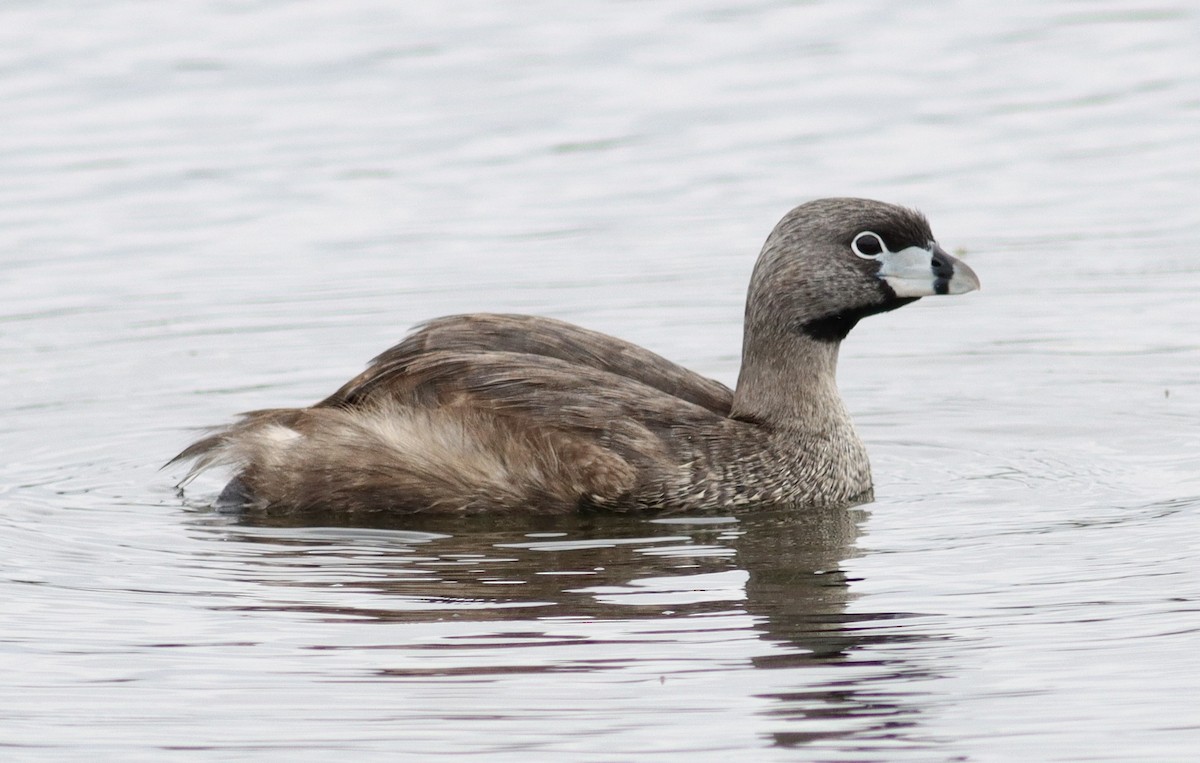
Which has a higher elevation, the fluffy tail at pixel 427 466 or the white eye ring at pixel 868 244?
the white eye ring at pixel 868 244

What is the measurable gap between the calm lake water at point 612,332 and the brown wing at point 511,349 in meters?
0.71

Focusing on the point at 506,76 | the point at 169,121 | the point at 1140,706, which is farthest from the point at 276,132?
the point at 1140,706

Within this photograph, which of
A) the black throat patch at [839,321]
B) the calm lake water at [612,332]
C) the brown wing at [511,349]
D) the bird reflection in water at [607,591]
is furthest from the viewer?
the black throat patch at [839,321]

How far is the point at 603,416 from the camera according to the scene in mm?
10055

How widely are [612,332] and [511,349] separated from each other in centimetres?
322

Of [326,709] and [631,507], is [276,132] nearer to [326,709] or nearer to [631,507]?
[631,507]

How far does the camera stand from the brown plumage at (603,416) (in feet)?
33.0

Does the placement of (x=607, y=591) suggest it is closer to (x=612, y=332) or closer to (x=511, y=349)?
(x=511, y=349)

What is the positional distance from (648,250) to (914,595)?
6.99 meters

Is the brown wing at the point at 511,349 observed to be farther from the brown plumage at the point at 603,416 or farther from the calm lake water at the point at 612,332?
the calm lake water at the point at 612,332

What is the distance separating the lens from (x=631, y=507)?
1007cm

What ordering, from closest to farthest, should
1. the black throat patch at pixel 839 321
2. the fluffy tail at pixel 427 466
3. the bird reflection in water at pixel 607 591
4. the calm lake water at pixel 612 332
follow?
the calm lake water at pixel 612 332, the bird reflection in water at pixel 607 591, the fluffy tail at pixel 427 466, the black throat patch at pixel 839 321

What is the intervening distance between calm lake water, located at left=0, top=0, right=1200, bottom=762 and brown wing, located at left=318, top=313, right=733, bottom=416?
2.33 feet

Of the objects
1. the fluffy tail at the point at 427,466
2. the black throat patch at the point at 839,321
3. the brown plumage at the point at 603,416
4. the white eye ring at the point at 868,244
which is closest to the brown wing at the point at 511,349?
the brown plumage at the point at 603,416
